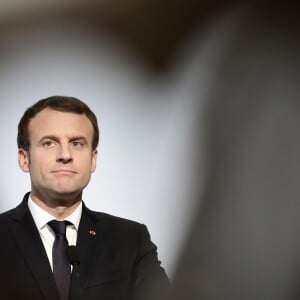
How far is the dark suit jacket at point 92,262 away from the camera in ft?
3.41

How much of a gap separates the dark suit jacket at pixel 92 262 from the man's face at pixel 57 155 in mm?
56

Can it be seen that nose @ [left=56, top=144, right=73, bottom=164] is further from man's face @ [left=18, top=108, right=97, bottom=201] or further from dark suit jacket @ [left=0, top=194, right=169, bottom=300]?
dark suit jacket @ [left=0, top=194, right=169, bottom=300]

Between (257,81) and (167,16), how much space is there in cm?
21

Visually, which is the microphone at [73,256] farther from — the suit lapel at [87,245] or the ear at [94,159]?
the ear at [94,159]

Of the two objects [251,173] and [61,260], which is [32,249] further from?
[251,173]

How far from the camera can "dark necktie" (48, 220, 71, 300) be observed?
3.45 feet

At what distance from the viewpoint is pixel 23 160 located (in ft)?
3.55

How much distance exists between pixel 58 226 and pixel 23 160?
0.13 metres

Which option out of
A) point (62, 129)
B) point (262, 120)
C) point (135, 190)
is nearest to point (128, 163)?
point (135, 190)

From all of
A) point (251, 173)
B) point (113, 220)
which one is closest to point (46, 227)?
point (113, 220)

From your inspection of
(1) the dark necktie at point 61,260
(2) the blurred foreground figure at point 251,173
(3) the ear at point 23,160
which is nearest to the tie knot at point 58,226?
(1) the dark necktie at point 61,260

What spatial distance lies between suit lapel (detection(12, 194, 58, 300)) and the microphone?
39 mm

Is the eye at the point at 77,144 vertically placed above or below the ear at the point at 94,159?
above

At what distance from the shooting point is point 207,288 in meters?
1.15
